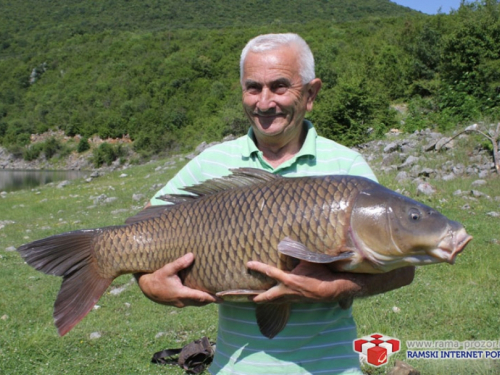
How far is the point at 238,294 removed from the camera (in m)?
1.88

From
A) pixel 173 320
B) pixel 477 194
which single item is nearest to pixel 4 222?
pixel 173 320

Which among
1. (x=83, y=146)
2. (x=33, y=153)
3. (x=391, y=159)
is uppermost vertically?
(x=391, y=159)

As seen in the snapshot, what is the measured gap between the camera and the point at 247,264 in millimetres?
1854

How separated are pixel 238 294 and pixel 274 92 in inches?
32.2

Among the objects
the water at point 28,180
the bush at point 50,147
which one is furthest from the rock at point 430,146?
the bush at point 50,147

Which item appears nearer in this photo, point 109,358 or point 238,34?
point 109,358

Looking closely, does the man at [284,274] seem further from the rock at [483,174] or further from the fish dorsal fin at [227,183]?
the rock at [483,174]

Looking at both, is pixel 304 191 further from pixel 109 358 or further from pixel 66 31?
pixel 66 31

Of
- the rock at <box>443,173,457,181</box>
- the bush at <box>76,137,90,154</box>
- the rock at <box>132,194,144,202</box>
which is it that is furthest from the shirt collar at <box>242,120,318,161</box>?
the bush at <box>76,137,90,154</box>

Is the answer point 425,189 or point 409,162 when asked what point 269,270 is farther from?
point 409,162

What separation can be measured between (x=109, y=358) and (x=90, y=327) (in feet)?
3.17

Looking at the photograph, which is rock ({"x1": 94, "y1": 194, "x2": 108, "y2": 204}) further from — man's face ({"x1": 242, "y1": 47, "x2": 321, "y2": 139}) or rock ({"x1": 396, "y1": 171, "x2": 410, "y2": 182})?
man's face ({"x1": 242, "y1": 47, "x2": 321, "y2": 139})

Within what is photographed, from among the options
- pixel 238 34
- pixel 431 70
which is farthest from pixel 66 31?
pixel 431 70

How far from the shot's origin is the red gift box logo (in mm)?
3908
